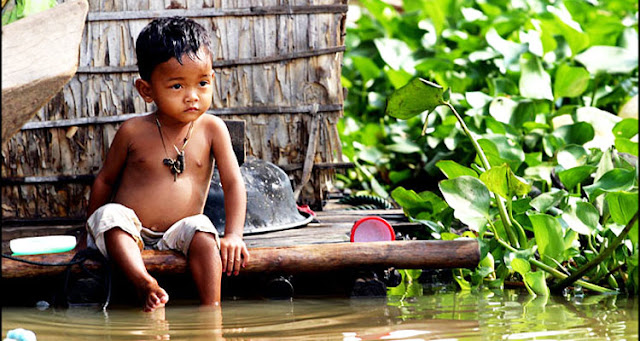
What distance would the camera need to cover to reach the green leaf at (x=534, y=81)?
4328mm

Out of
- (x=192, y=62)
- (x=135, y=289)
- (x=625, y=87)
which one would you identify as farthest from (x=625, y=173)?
(x=625, y=87)

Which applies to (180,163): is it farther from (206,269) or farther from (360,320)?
(360,320)

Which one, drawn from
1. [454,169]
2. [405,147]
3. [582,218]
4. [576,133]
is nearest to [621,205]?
[582,218]

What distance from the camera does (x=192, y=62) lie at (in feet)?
9.28

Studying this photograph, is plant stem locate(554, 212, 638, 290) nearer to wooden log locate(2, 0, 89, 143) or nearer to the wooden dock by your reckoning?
the wooden dock

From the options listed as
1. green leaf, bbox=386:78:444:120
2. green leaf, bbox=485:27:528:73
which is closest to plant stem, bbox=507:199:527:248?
green leaf, bbox=386:78:444:120

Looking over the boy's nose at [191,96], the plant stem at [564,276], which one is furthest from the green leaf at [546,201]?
the boy's nose at [191,96]

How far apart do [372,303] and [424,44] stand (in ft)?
11.1

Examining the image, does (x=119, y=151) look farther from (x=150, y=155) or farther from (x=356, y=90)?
(x=356, y=90)

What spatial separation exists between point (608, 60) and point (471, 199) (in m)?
2.13

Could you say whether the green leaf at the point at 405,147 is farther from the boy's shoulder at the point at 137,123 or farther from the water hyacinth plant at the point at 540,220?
the boy's shoulder at the point at 137,123

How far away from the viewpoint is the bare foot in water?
2574 mm

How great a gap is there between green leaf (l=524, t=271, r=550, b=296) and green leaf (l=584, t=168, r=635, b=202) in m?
0.37

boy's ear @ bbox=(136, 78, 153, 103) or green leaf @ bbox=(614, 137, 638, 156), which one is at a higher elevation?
boy's ear @ bbox=(136, 78, 153, 103)
